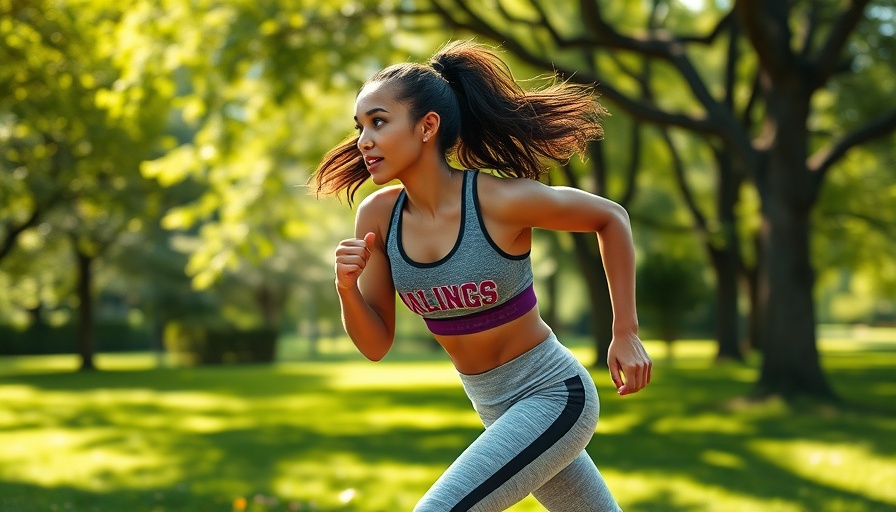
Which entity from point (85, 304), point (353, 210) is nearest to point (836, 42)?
point (353, 210)

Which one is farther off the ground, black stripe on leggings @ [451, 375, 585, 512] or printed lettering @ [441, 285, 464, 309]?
printed lettering @ [441, 285, 464, 309]

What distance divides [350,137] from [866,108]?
67.1 feet

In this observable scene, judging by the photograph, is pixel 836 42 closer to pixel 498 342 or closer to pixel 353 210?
pixel 353 210

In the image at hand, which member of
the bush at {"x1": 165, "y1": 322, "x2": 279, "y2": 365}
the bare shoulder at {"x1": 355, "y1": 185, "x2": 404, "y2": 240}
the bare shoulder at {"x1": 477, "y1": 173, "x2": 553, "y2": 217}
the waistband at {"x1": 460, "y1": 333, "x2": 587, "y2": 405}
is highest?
the bare shoulder at {"x1": 477, "y1": 173, "x2": 553, "y2": 217}

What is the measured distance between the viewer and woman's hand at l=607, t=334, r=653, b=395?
335 centimetres

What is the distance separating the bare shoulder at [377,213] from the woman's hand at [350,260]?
1.01 feet

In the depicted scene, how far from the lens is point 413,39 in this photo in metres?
23.6

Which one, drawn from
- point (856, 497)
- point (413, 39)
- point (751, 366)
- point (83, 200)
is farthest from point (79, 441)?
point (751, 366)

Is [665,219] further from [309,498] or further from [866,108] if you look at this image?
[309,498]

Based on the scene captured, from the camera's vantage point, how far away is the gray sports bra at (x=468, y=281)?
3443mm

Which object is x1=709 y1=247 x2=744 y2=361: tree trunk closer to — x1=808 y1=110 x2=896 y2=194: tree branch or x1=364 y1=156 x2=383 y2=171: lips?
x1=808 y1=110 x2=896 y2=194: tree branch

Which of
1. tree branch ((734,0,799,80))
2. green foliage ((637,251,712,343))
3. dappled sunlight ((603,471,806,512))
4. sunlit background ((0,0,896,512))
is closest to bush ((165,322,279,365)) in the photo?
sunlit background ((0,0,896,512))

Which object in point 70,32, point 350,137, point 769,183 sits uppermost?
point 70,32

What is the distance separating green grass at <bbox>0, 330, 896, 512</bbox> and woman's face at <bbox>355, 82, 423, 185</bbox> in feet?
9.06
